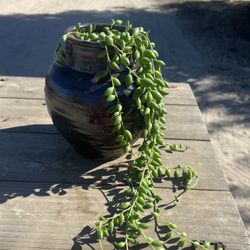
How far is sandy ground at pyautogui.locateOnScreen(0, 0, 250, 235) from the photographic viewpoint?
96.3 inches

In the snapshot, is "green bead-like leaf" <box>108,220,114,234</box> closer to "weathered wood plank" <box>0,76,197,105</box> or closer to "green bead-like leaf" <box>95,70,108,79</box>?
"green bead-like leaf" <box>95,70,108,79</box>

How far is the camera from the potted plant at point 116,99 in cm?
99

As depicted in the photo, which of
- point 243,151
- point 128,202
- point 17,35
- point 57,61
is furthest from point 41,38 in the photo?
point 128,202

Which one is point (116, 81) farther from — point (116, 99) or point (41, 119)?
point (41, 119)

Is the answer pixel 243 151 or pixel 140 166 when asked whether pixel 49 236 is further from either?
pixel 243 151

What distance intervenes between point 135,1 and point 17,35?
1858 mm

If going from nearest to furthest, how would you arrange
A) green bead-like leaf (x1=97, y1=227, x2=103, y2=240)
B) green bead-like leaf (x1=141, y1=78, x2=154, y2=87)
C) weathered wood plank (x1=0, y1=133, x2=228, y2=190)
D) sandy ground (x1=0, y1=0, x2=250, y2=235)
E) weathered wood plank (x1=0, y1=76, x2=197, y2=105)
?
green bead-like leaf (x1=97, y1=227, x2=103, y2=240) < green bead-like leaf (x1=141, y1=78, x2=154, y2=87) < weathered wood plank (x1=0, y1=133, x2=228, y2=190) < weathered wood plank (x1=0, y1=76, x2=197, y2=105) < sandy ground (x1=0, y1=0, x2=250, y2=235)

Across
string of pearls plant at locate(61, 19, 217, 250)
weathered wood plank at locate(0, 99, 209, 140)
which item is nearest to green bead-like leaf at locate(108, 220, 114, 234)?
string of pearls plant at locate(61, 19, 217, 250)

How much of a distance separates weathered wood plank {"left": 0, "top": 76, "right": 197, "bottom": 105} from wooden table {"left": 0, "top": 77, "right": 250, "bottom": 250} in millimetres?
112

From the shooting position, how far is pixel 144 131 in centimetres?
105

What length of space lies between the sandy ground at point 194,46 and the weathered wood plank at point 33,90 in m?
0.61

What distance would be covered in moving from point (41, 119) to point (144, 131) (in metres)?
0.44

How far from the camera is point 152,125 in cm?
104

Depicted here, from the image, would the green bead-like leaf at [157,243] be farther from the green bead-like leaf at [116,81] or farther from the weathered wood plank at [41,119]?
the weathered wood plank at [41,119]
